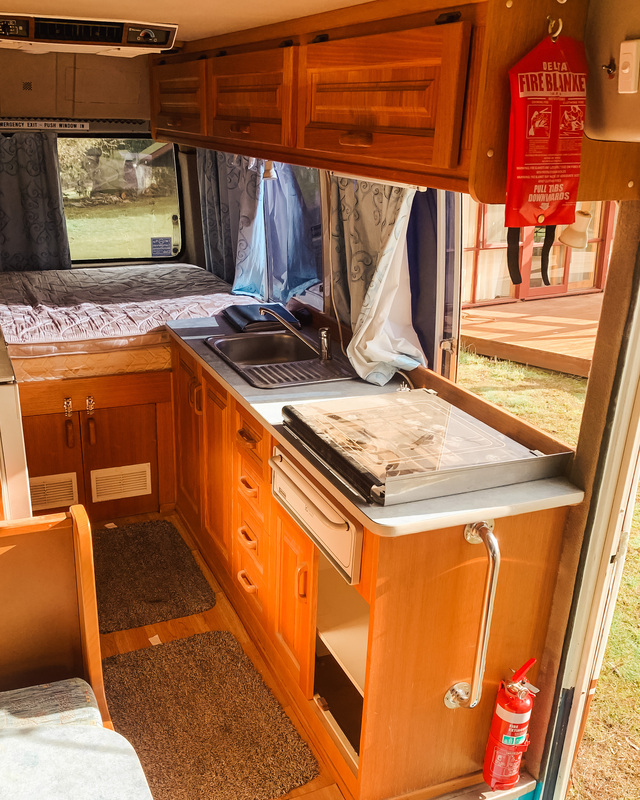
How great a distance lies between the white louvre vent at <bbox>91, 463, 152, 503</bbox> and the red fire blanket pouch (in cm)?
242

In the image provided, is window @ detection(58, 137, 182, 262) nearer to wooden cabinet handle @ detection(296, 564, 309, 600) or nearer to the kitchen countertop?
the kitchen countertop

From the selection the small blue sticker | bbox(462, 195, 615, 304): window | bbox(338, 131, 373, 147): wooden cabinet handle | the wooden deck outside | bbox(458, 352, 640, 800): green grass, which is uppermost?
bbox(338, 131, 373, 147): wooden cabinet handle

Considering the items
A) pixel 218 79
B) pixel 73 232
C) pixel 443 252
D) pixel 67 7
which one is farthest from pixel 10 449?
pixel 73 232

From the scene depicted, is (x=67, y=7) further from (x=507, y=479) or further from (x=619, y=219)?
(x=507, y=479)

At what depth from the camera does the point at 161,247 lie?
183 inches

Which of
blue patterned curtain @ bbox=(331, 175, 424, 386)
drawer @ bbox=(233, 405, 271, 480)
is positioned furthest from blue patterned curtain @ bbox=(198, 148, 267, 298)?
drawer @ bbox=(233, 405, 271, 480)

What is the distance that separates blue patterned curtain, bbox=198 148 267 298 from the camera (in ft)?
12.1

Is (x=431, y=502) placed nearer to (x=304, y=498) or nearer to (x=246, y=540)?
(x=304, y=498)

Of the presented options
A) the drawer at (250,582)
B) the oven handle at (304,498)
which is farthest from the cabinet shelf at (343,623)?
the drawer at (250,582)

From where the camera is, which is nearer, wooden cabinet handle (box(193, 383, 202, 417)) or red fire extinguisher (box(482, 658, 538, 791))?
red fire extinguisher (box(482, 658, 538, 791))

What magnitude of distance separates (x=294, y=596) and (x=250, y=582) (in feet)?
1.41

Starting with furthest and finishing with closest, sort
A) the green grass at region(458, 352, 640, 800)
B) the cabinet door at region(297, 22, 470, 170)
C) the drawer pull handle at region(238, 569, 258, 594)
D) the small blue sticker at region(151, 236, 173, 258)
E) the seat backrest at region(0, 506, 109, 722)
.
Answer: the small blue sticker at region(151, 236, 173, 258), the drawer pull handle at region(238, 569, 258, 594), the green grass at region(458, 352, 640, 800), the seat backrest at region(0, 506, 109, 722), the cabinet door at region(297, 22, 470, 170)

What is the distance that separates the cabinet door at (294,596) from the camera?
6.89 ft

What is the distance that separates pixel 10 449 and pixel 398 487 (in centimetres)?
106
